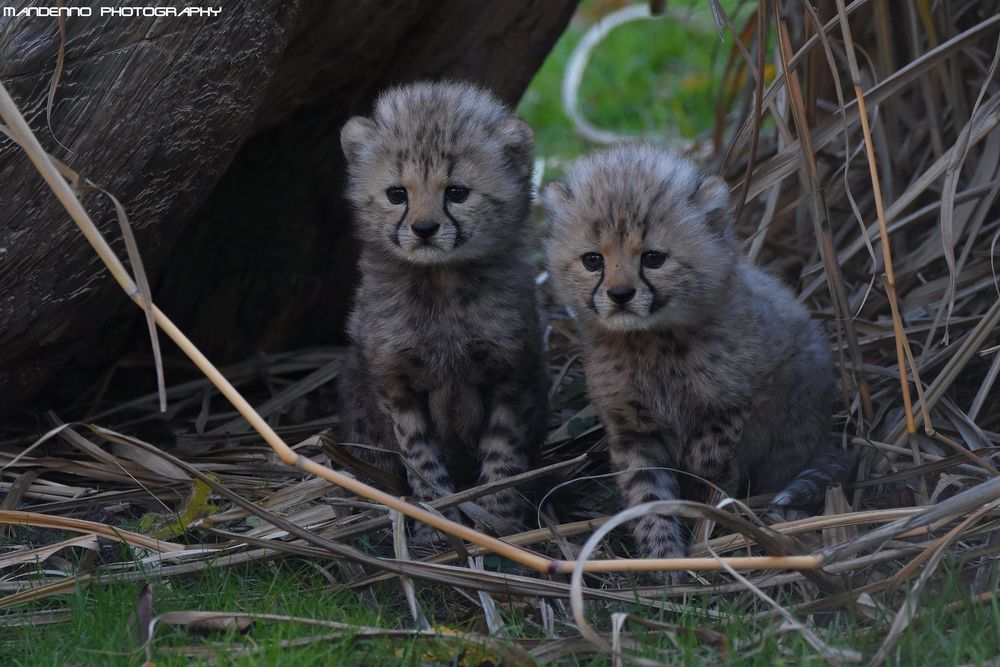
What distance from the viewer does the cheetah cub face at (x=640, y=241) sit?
3.32 metres

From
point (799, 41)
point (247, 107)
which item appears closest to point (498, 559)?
point (247, 107)

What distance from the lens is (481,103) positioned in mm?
3809

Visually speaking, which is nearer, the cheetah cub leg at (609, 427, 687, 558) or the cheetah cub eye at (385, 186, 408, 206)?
the cheetah cub leg at (609, 427, 687, 558)

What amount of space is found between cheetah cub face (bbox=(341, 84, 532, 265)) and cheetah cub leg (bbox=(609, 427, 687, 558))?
2.46 feet

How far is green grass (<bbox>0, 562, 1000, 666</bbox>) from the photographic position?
2.75 metres

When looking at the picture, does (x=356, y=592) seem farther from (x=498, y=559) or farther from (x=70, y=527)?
(x=70, y=527)

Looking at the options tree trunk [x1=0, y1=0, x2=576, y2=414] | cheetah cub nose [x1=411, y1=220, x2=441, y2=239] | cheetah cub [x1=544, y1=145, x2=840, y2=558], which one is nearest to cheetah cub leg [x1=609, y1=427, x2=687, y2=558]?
cheetah cub [x1=544, y1=145, x2=840, y2=558]

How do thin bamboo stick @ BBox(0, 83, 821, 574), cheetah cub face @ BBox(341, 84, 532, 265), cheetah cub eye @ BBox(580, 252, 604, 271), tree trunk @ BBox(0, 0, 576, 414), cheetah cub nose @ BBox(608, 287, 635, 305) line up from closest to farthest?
thin bamboo stick @ BBox(0, 83, 821, 574), cheetah cub nose @ BBox(608, 287, 635, 305), cheetah cub eye @ BBox(580, 252, 604, 271), tree trunk @ BBox(0, 0, 576, 414), cheetah cub face @ BBox(341, 84, 532, 265)

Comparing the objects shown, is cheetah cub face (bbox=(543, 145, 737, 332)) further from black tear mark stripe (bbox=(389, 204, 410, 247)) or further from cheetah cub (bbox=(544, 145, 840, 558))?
black tear mark stripe (bbox=(389, 204, 410, 247))

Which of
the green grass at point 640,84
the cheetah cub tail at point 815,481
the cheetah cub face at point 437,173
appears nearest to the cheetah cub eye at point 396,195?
the cheetah cub face at point 437,173

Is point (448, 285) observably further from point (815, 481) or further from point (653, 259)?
point (815, 481)

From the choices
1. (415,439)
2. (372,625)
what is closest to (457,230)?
(415,439)

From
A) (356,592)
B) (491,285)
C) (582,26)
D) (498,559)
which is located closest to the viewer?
(356,592)

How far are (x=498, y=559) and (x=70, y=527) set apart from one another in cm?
125
